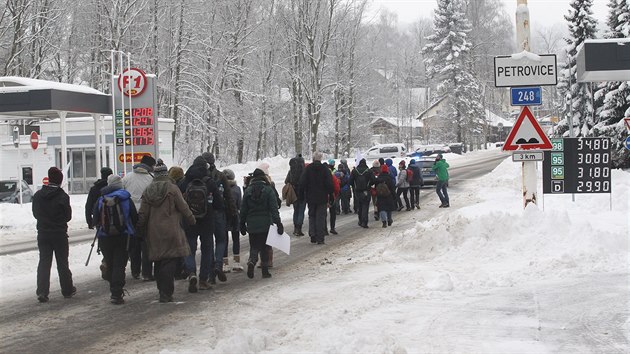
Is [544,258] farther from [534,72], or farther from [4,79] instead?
[4,79]

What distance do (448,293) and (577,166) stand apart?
32.9ft

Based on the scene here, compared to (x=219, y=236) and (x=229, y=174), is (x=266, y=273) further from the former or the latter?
(x=229, y=174)

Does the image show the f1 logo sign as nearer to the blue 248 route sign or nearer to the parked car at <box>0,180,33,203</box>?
the blue 248 route sign

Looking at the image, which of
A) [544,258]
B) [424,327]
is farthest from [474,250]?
[424,327]

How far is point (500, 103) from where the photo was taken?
104m

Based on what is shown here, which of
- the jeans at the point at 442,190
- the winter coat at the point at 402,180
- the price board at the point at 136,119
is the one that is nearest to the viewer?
the winter coat at the point at 402,180

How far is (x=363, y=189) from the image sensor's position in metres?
18.2

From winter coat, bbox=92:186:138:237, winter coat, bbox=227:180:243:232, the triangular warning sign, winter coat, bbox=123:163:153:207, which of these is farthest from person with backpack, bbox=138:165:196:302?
the triangular warning sign

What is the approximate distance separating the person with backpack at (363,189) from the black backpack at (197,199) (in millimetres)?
8656

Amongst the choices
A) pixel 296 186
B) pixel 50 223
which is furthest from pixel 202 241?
pixel 296 186

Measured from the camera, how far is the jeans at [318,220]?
14.7 meters

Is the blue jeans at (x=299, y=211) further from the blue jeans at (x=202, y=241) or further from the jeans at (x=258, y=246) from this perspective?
the blue jeans at (x=202, y=241)

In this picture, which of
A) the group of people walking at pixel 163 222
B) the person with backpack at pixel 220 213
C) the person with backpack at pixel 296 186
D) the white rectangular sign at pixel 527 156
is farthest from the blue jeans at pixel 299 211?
the white rectangular sign at pixel 527 156

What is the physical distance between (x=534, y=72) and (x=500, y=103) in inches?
3780
